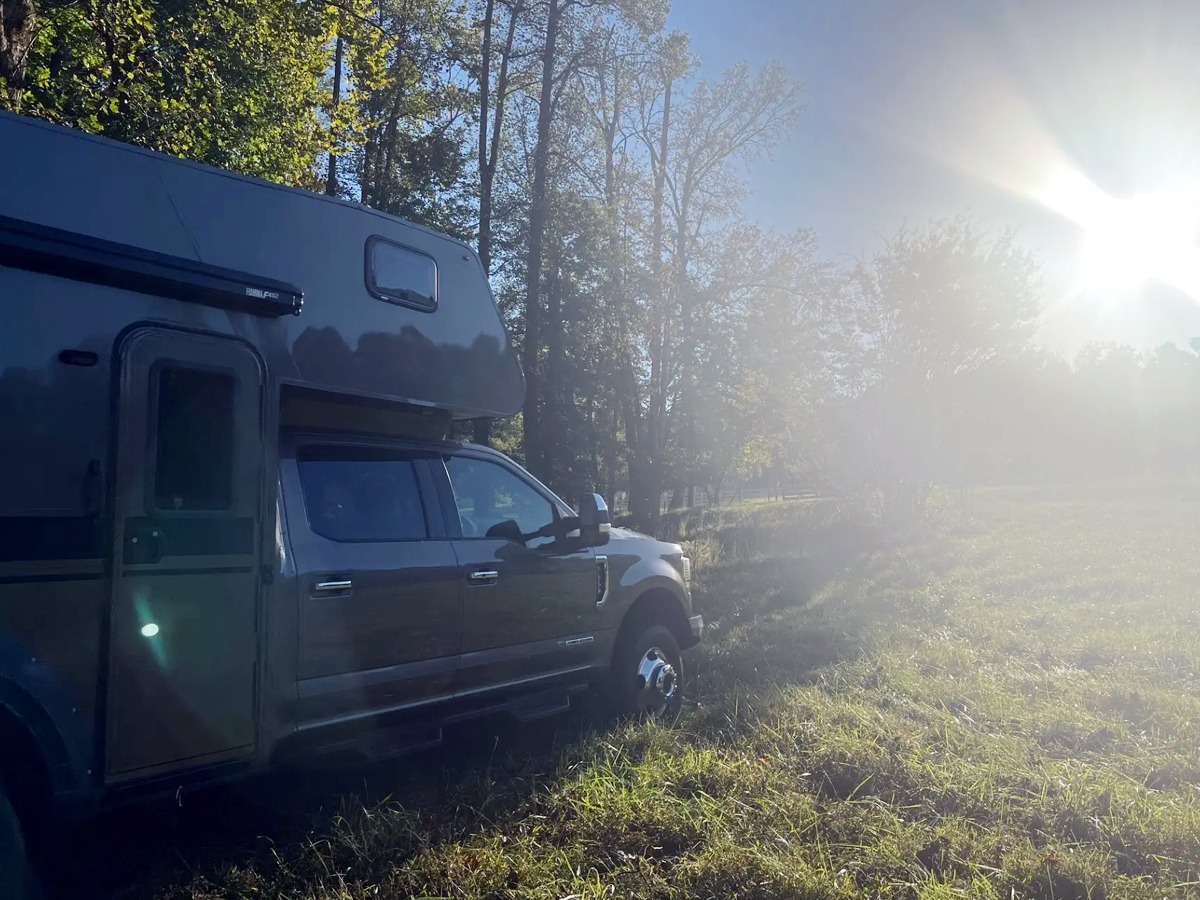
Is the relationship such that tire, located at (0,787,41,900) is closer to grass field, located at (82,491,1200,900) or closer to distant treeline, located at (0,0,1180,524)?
grass field, located at (82,491,1200,900)

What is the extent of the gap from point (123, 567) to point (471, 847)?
1920 mm

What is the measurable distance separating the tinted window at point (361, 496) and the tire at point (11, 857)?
1.68m

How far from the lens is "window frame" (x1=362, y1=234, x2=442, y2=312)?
197 inches

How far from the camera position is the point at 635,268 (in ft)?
68.2

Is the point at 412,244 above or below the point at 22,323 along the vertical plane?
above

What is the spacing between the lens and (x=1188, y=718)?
6582 millimetres

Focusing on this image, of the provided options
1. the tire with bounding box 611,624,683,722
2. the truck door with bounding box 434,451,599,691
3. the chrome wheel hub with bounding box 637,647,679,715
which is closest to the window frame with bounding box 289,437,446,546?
the truck door with bounding box 434,451,599,691

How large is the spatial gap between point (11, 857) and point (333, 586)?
5.27 feet

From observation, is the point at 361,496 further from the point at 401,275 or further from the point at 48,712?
the point at 48,712

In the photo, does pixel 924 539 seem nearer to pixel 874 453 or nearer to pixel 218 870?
pixel 874 453

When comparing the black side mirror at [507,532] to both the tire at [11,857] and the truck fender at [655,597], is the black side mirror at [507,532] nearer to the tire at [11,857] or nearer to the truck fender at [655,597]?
the truck fender at [655,597]

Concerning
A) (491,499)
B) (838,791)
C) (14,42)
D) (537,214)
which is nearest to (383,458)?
(491,499)

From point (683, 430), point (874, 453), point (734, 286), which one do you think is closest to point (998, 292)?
point (874, 453)

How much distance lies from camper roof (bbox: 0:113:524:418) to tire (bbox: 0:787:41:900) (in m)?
1.88
